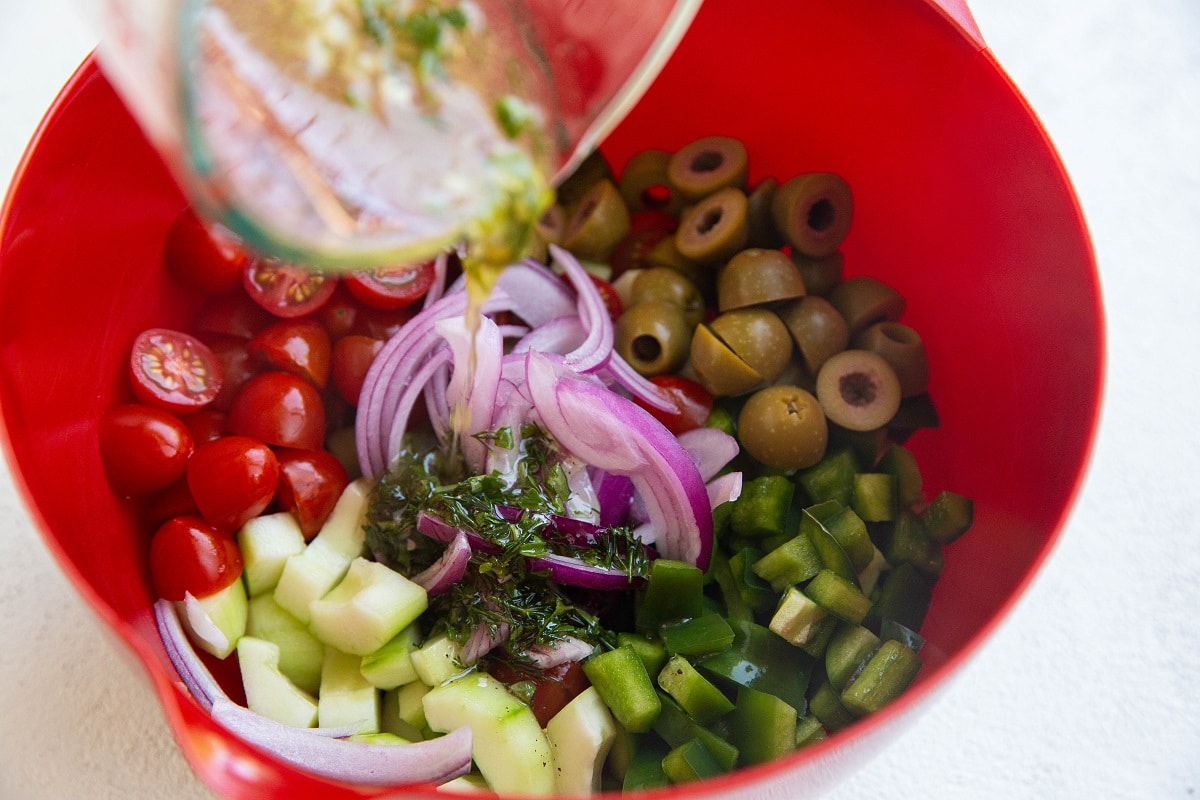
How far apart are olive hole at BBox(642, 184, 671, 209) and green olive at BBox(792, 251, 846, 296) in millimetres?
285

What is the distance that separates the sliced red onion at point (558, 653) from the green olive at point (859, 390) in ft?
1.74

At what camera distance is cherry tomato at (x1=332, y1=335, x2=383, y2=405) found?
4.85ft

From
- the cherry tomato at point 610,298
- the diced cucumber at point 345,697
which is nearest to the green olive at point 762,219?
the cherry tomato at point 610,298

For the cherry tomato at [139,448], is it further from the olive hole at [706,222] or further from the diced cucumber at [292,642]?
the olive hole at [706,222]

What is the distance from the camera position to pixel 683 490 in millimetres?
1319

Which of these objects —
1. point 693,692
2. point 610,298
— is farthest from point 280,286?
point 693,692

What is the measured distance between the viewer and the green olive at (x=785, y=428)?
142cm

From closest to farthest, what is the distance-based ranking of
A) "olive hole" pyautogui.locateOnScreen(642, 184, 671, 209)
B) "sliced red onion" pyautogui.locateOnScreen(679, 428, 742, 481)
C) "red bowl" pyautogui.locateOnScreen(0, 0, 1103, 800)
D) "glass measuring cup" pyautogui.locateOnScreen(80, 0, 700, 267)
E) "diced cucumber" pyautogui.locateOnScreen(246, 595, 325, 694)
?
"glass measuring cup" pyautogui.locateOnScreen(80, 0, 700, 267) < "red bowl" pyautogui.locateOnScreen(0, 0, 1103, 800) < "diced cucumber" pyautogui.locateOnScreen(246, 595, 325, 694) < "sliced red onion" pyautogui.locateOnScreen(679, 428, 742, 481) < "olive hole" pyautogui.locateOnScreen(642, 184, 671, 209)

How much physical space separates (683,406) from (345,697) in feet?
2.09

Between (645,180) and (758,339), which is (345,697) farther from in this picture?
(645,180)

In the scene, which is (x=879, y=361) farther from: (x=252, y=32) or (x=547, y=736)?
(x=252, y=32)

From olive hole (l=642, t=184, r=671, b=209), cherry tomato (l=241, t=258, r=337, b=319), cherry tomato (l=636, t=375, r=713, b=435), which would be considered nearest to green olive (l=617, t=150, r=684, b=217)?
olive hole (l=642, t=184, r=671, b=209)

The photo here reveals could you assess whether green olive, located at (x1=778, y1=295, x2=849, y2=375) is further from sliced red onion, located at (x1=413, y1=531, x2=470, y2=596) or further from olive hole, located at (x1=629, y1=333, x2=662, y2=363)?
sliced red onion, located at (x1=413, y1=531, x2=470, y2=596)

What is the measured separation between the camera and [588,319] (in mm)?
1527
